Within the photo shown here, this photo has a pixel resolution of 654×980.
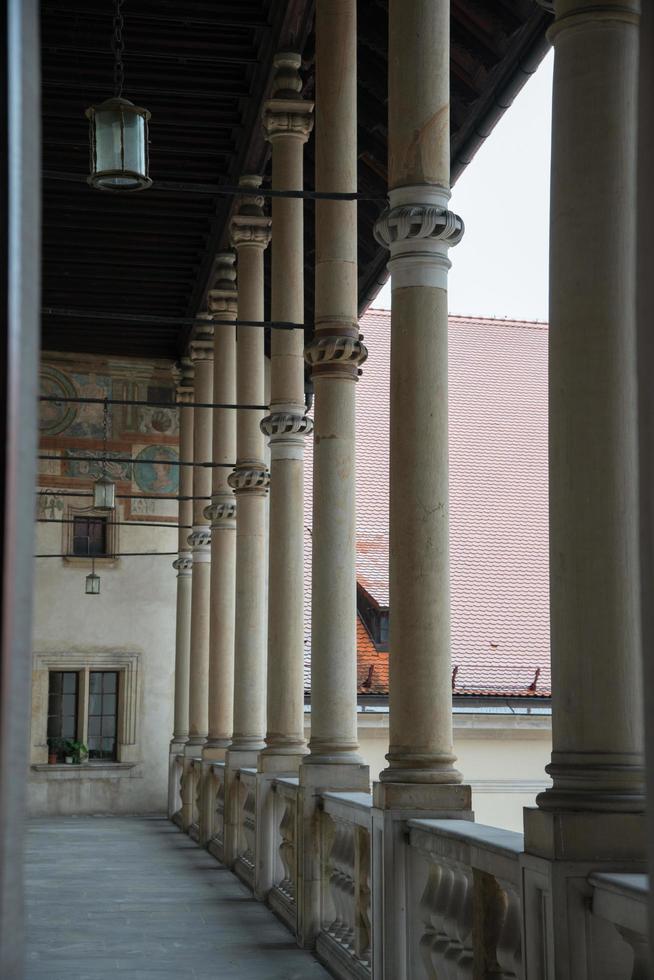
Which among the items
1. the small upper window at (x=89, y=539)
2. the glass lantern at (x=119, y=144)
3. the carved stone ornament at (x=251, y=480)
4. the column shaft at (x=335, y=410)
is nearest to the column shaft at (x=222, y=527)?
the carved stone ornament at (x=251, y=480)

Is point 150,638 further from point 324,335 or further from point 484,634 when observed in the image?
point 324,335

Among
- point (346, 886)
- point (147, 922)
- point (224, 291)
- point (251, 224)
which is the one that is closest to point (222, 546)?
point (224, 291)

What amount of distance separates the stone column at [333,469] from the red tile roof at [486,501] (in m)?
13.3

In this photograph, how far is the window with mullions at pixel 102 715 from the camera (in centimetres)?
2659

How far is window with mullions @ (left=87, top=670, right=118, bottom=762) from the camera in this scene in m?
26.6

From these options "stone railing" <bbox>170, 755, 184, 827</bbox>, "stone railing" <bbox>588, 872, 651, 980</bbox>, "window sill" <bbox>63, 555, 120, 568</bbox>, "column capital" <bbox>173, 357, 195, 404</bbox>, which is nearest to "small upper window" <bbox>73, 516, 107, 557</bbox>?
"window sill" <bbox>63, 555, 120, 568</bbox>

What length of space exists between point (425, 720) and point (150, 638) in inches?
791

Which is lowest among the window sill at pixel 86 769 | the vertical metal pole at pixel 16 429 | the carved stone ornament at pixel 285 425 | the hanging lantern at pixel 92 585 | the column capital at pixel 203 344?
the window sill at pixel 86 769

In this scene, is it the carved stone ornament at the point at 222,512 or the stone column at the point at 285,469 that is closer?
the stone column at the point at 285,469

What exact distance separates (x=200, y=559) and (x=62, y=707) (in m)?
5.94

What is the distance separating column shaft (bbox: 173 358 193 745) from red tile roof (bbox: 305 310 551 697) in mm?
3251

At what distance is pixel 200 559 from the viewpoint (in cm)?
2256

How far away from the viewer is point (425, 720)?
24.5ft

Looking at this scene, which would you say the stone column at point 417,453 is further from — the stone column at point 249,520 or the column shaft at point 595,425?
the stone column at point 249,520
